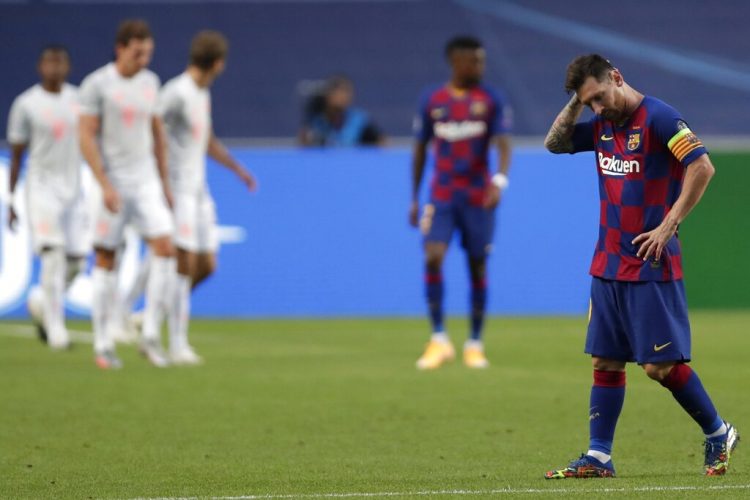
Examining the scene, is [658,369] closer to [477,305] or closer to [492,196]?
[492,196]

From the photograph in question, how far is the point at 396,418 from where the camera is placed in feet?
28.1

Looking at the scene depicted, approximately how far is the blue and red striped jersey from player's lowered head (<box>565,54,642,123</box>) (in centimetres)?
565

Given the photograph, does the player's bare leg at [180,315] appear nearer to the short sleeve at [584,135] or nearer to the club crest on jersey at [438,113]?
the club crest on jersey at [438,113]

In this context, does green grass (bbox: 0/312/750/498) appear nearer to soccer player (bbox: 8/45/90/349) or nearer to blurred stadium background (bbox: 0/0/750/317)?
soccer player (bbox: 8/45/90/349)

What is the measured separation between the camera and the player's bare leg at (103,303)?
38.8ft

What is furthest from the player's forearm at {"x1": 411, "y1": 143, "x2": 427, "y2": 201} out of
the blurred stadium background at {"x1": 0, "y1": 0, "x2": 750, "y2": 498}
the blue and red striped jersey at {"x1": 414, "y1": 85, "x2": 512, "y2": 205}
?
the blurred stadium background at {"x1": 0, "y1": 0, "x2": 750, "y2": 498}

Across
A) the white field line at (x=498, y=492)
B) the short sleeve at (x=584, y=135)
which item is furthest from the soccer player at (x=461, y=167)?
the white field line at (x=498, y=492)

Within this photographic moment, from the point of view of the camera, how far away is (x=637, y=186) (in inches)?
246

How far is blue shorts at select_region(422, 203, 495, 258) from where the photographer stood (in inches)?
467

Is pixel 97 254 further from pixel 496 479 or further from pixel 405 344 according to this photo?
pixel 496 479

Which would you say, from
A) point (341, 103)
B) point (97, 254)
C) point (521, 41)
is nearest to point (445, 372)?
point (97, 254)

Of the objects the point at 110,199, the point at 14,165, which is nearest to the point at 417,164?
the point at 110,199

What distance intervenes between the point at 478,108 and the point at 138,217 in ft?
8.46

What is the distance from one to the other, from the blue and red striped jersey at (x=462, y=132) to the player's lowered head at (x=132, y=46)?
2062 millimetres
